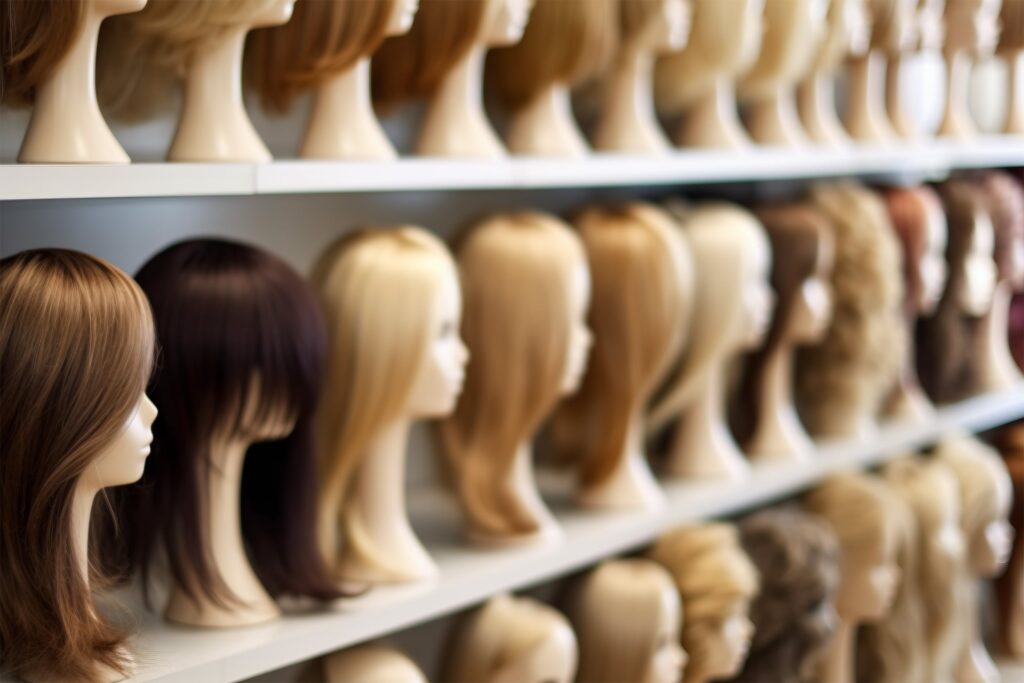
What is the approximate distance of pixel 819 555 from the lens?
1.72m

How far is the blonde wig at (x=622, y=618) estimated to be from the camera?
1.56 m

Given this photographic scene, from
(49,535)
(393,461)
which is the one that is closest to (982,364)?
(393,461)

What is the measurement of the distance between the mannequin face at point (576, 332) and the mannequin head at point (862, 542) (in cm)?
61

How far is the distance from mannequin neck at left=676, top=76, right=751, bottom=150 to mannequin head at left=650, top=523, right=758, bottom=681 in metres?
0.56

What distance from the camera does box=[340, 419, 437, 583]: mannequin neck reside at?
1404 mm

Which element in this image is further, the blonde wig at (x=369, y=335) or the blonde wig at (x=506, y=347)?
the blonde wig at (x=506, y=347)

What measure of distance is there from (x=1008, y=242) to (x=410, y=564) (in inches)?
58.7

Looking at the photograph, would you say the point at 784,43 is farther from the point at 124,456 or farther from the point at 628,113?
the point at 124,456

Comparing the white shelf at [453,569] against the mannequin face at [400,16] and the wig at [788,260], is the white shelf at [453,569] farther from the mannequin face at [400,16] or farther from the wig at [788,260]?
the mannequin face at [400,16]

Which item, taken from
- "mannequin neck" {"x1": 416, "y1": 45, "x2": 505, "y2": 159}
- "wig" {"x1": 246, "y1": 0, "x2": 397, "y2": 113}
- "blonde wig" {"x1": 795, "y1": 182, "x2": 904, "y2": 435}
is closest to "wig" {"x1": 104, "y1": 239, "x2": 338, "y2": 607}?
"wig" {"x1": 246, "y1": 0, "x2": 397, "y2": 113}

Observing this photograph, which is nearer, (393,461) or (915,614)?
(393,461)

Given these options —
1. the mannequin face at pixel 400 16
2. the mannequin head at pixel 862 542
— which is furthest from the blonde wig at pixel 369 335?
the mannequin head at pixel 862 542

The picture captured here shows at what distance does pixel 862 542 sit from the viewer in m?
1.92

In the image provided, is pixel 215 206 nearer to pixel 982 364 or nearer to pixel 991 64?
pixel 982 364
